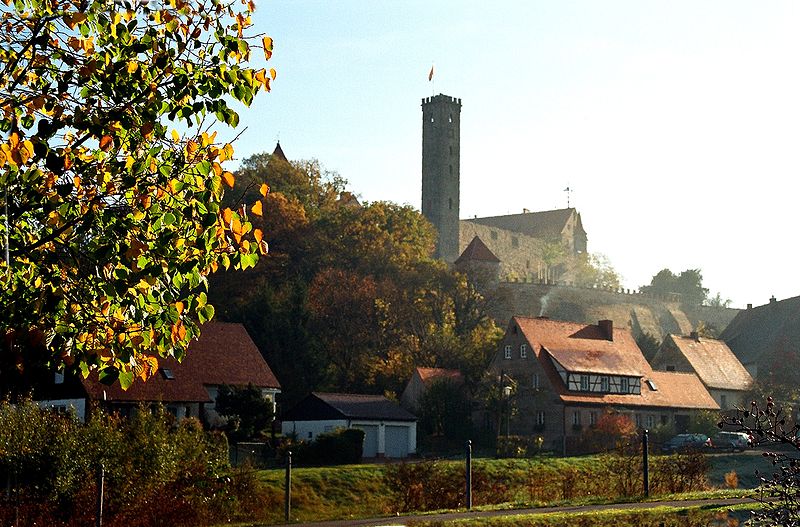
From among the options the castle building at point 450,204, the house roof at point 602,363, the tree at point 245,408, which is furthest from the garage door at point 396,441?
the castle building at point 450,204

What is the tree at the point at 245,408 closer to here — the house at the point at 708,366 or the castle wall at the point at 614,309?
the house at the point at 708,366

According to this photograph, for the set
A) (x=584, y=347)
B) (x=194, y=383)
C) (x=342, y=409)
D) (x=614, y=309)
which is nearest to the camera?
(x=194, y=383)

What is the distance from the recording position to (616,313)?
134 meters

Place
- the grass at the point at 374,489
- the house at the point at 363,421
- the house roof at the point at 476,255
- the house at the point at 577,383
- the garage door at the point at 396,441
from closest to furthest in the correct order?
the grass at the point at 374,489 → the house at the point at 363,421 → the garage door at the point at 396,441 → the house at the point at 577,383 → the house roof at the point at 476,255

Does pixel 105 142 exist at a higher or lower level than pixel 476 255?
lower

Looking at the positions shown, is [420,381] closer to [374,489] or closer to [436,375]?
[436,375]

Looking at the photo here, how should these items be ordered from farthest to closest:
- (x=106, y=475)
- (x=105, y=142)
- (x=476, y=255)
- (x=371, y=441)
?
1. (x=476, y=255)
2. (x=371, y=441)
3. (x=106, y=475)
4. (x=105, y=142)

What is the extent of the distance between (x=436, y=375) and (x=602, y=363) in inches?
421

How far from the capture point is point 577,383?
6781 cm

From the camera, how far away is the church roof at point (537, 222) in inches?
6604

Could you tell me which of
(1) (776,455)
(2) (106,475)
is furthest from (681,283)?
(1) (776,455)

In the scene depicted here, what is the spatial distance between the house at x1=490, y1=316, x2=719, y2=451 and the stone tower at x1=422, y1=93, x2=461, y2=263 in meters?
63.2

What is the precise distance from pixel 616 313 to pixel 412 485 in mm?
106976

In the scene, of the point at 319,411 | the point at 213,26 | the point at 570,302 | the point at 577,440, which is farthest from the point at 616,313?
the point at 213,26
